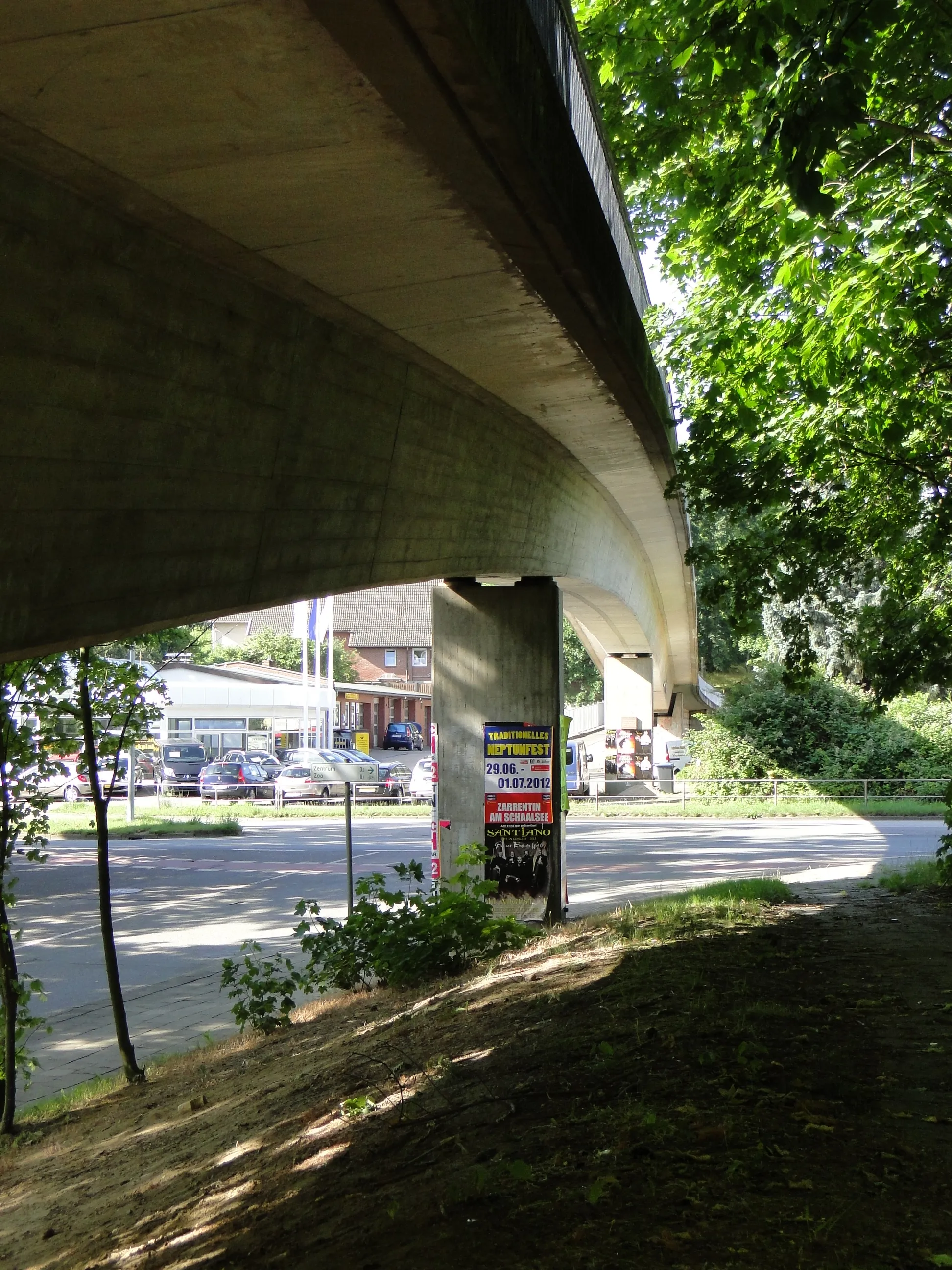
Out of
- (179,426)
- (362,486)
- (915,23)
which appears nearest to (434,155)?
(179,426)

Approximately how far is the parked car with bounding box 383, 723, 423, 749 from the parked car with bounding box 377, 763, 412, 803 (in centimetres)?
2027

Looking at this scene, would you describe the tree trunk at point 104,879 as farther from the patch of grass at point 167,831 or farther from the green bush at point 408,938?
the patch of grass at point 167,831

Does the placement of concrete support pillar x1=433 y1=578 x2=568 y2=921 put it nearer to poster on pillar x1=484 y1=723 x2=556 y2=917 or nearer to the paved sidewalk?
poster on pillar x1=484 y1=723 x2=556 y2=917

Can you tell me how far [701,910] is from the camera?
33.8 ft

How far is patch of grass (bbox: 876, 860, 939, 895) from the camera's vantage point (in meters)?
12.8

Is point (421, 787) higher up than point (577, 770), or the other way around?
point (577, 770)

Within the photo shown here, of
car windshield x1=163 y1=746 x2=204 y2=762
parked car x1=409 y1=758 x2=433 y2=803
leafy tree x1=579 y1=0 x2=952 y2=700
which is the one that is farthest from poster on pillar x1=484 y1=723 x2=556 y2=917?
car windshield x1=163 y1=746 x2=204 y2=762

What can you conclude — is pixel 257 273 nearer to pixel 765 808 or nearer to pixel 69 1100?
pixel 69 1100

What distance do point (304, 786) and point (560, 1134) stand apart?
110 feet

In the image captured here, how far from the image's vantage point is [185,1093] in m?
7.50

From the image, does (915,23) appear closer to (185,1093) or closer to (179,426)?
(179,426)

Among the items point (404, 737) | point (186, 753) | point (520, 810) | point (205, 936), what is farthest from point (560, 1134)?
point (404, 737)

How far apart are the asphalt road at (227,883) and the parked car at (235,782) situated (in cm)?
772

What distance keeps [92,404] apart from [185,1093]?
503 cm
